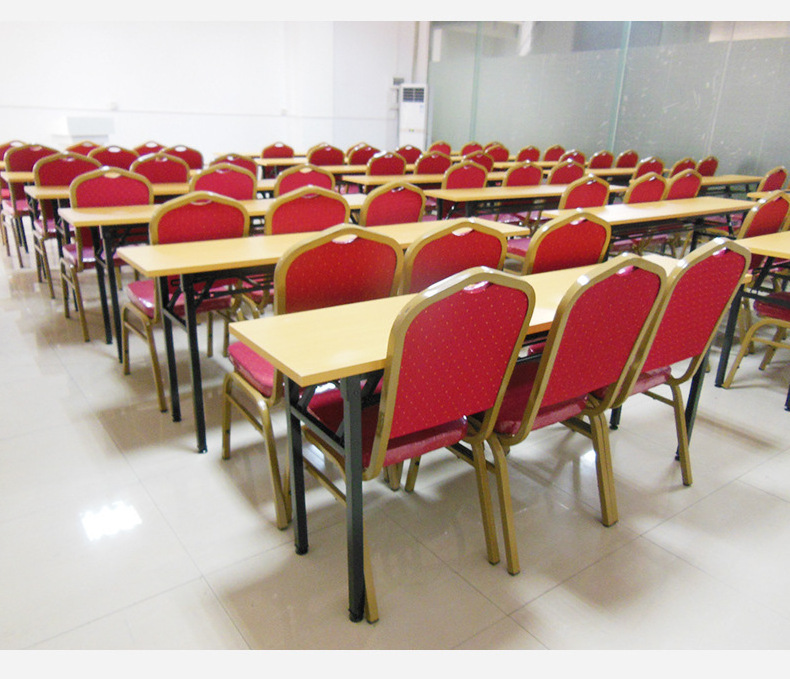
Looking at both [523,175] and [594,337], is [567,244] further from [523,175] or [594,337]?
[523,175]

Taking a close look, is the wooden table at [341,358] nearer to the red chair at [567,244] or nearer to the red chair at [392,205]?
the red chair at [567,244]

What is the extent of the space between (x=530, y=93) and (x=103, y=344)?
847 centimetres

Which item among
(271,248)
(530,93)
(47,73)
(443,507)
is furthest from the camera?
(530,93)

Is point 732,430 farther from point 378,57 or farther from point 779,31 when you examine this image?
point 378,57

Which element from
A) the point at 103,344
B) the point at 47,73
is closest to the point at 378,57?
the point at 47,73

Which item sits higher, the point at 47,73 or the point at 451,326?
the point at 47,73

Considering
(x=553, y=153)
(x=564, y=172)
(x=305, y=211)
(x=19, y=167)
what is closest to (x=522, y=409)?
(x=305, y=211)

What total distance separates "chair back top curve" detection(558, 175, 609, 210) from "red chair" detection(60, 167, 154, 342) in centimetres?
276

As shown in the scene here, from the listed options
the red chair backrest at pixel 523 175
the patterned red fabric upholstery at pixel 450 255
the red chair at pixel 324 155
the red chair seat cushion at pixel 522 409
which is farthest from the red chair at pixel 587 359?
the red chair at pixel 324 155

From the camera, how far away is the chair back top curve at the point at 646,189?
452 cm

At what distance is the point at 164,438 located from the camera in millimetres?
2557

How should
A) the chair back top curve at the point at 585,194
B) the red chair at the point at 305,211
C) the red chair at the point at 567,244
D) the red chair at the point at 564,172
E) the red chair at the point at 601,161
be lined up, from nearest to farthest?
the red chair at the point at 567,244
the red chair at the point at 305,211
the chair back top curve at the point at 585,194
the red chair at the point at 564,172
the red chair at the point at 601,161

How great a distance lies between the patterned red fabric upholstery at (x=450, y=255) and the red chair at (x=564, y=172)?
354 centimetres

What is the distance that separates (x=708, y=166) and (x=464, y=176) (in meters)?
3.65
